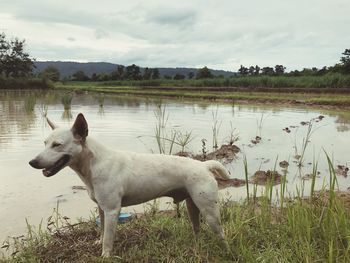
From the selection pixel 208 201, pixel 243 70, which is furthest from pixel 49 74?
pixel 208 201

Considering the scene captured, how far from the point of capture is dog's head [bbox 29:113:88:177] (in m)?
3.46

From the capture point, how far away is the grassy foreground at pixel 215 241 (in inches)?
145

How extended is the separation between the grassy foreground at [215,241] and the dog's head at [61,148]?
949 millimetres

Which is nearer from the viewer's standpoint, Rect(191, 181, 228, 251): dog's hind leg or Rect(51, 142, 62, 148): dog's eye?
Rect(51, 142, 62, 148): dog's eye

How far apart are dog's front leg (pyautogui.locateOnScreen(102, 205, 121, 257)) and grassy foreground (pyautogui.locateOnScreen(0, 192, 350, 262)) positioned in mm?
106

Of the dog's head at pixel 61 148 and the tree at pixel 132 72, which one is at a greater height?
the tree at pixel 132 72

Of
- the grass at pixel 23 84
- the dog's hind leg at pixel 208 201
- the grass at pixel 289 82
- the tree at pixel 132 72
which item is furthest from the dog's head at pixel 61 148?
the tree at pixel 132 72

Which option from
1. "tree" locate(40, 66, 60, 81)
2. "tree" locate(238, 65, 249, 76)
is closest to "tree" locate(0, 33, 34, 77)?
"tree" locate(40, 66, 60, 81)

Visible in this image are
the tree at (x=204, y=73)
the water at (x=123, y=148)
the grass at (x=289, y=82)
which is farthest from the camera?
the tree at (x=204, y=73)

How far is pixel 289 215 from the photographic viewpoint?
3992mm

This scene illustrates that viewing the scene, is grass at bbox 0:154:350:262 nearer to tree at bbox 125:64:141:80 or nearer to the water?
the water

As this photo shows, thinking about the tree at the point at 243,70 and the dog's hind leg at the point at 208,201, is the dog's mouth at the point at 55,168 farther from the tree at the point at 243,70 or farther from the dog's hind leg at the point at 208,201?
the tree at the point at 243,70

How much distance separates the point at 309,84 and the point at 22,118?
2959 cm

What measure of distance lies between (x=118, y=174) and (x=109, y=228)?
1.69 ft
